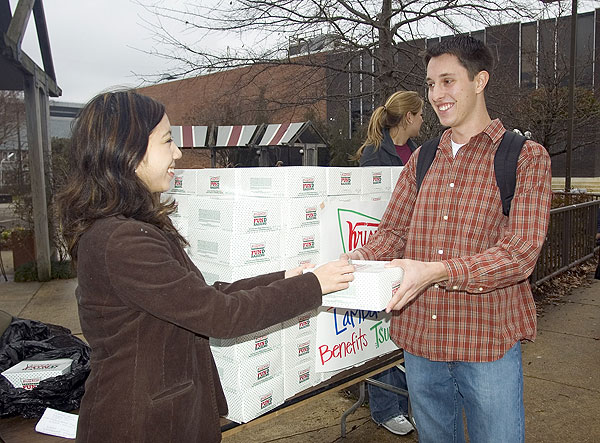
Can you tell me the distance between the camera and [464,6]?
7.25 meters

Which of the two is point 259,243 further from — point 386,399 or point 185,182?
point 386,399

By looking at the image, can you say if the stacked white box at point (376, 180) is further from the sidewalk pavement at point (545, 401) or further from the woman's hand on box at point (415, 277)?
the sidewalk pavement at point (545, 401)

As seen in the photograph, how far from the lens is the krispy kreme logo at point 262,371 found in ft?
7.97

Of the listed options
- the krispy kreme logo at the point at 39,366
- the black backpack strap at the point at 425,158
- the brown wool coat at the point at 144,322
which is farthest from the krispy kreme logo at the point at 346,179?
the krispy kreme logo at the point at 39,366

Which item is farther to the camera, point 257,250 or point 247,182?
point 247,182

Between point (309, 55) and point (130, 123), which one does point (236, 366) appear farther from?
point (309, 55)

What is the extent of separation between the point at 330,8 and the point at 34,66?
5102 millimetres

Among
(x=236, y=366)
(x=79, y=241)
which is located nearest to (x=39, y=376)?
(x=236, y=366)

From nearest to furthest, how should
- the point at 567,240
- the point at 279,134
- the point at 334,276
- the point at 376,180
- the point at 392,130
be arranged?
1. the point at 334,276
2. the point at 376,180
3. the point at 392,130
4. the point at 567,240
5. the point at 279,134

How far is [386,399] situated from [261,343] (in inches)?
72.3

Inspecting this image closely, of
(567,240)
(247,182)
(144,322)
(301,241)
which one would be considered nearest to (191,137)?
(567,240)

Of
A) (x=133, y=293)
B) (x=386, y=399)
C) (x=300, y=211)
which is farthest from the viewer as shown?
(x=386, y=399)

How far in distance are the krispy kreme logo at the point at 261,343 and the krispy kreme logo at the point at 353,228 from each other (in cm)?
66

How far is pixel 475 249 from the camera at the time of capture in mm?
2094
